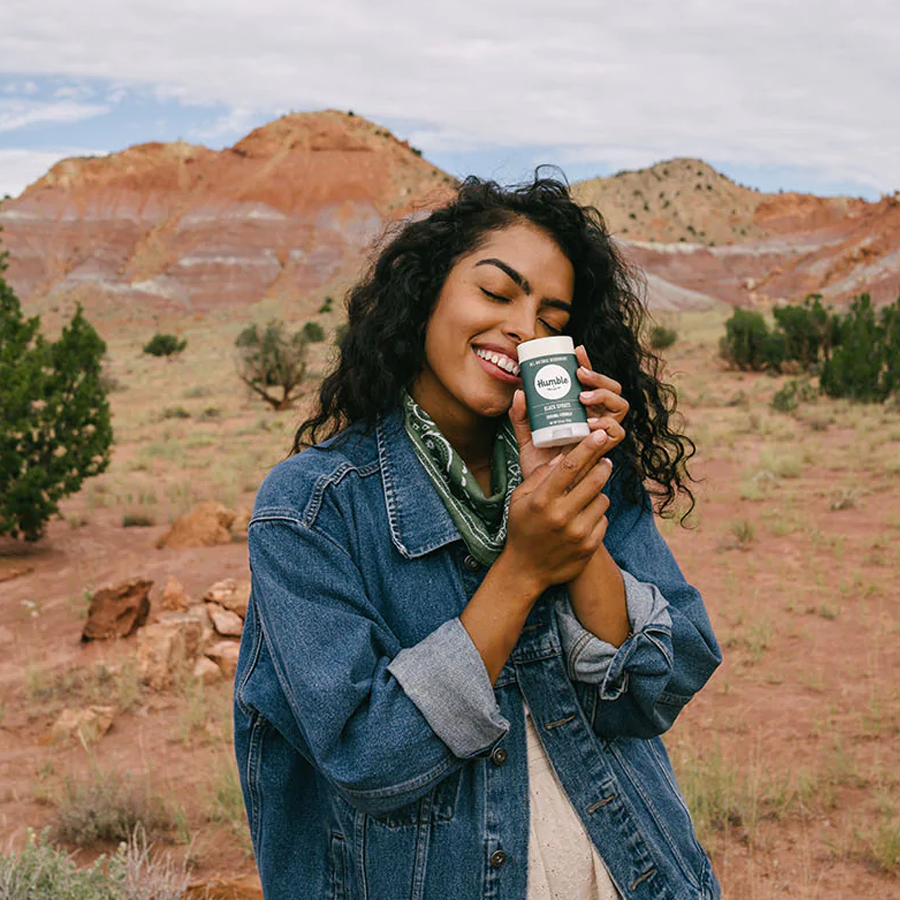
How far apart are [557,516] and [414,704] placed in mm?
358

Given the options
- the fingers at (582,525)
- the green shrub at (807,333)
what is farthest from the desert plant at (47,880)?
the green shrub at (807,333)

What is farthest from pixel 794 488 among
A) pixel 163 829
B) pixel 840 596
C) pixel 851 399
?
pixel 163 829

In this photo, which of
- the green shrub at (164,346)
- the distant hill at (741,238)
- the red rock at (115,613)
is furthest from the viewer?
the distant hill at (741,238)

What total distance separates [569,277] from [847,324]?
1955 centimetres

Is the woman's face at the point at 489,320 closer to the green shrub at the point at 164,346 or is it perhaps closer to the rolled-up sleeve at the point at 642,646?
the rolled-up sleeve at the point at 642,646

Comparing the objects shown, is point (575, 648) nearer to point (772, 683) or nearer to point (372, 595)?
point (372, 595)

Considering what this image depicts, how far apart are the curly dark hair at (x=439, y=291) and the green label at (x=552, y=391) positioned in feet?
1.06

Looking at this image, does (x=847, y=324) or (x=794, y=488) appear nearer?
(x=794, y=488)

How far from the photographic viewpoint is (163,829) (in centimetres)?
412

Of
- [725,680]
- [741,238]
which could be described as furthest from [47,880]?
[741,238]

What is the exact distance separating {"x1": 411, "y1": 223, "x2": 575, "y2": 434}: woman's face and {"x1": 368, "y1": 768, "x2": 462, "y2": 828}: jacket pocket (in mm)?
646

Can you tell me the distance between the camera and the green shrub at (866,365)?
16.8 metres

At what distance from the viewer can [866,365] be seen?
55.6 feet

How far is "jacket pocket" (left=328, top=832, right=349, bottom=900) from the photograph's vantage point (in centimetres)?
157
